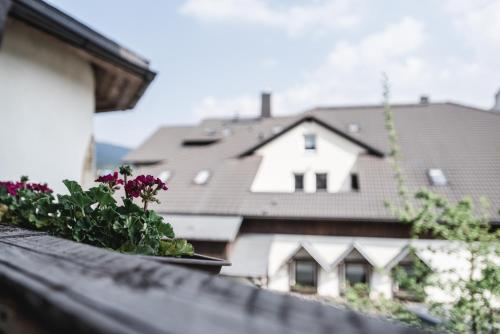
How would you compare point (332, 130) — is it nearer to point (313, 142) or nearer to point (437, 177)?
point (313, 142)

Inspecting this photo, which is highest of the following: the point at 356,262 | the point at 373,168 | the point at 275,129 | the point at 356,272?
the point at 275,129

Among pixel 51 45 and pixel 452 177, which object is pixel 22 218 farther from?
pixel 452 177

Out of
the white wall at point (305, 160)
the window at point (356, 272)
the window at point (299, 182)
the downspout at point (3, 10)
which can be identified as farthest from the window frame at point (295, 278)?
the downspout at point (3, 10)

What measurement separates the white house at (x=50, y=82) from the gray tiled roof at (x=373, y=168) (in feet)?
39.6

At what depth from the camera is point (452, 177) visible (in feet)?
57.9

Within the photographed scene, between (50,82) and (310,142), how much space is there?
15.3 metres

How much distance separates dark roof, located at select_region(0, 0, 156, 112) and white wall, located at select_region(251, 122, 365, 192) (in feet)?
41.6

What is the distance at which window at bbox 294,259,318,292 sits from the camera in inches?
667

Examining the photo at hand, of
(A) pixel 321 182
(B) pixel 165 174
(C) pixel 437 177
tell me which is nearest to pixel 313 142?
(A) pixel 321 182

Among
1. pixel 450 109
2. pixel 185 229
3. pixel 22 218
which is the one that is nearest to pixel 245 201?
pixel 185 229

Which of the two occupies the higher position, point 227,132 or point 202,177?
point 227,132

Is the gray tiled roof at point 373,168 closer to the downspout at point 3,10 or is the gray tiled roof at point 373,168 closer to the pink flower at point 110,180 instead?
the downspout at point 3,10

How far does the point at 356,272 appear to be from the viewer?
54.6ft

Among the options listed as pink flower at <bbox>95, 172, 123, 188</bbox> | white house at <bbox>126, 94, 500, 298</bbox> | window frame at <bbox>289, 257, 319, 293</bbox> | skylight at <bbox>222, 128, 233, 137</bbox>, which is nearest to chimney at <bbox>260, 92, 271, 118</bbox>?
skylight at <bbox>222, 128, 233, 137</bbox>
